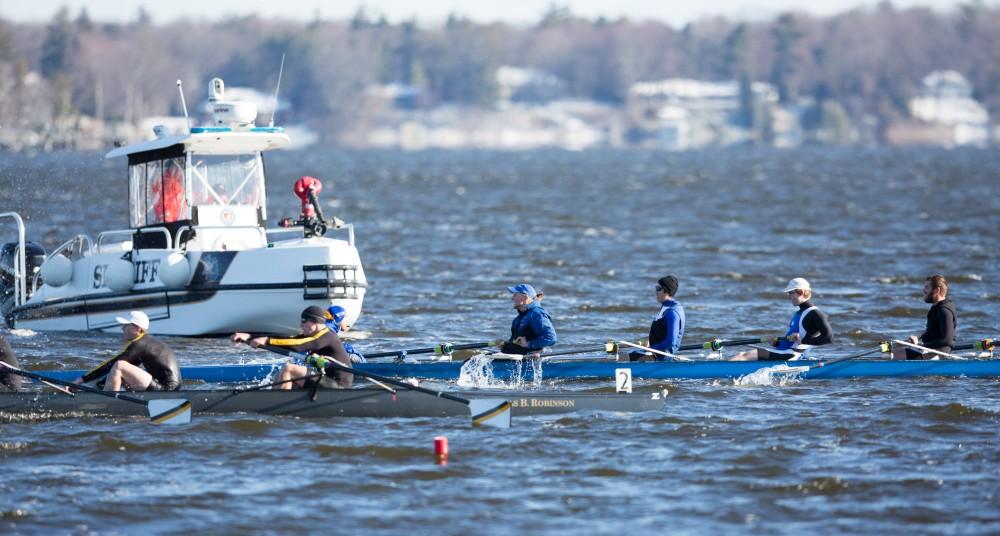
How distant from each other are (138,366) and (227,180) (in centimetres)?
723

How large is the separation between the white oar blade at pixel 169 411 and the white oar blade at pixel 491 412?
295cm

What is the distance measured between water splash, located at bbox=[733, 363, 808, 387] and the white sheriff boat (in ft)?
20.5

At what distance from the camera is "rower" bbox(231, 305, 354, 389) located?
53.2ft

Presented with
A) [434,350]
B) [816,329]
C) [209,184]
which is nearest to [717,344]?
[816,329]

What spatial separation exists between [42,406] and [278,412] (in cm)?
246

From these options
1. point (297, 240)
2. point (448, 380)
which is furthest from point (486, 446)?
point (297, 240)

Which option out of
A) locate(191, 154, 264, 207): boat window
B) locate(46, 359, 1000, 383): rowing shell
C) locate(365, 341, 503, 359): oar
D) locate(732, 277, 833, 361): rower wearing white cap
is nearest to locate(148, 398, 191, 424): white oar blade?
locate(46, 359, 1000, 383): rowing shell

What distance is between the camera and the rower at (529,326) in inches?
723

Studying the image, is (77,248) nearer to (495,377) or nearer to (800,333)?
(495,377)

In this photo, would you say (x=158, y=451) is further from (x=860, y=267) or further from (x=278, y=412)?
(x=860, y=267)

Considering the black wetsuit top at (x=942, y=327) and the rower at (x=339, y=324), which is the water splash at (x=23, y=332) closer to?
the rower at (x=339, y=324)

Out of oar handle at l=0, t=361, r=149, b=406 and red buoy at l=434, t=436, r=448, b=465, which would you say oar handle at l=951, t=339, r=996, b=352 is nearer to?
red buoy at l=434, t=436, r=448, b=465

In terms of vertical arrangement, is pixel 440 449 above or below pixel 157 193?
below

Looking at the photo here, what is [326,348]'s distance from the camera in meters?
16.4
